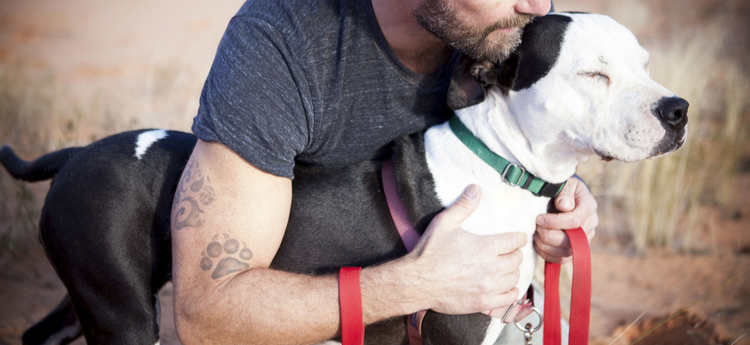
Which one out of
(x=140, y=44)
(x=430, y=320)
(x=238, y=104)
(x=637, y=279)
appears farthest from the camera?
(x=140, y=44)

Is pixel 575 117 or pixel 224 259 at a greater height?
pixel 575 117

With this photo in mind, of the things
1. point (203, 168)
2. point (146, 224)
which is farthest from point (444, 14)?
point (146, 224)

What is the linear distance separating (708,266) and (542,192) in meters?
2.55

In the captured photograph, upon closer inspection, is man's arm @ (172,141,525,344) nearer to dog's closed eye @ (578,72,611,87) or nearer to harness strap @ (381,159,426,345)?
harness strap @ (381,159,426,345)

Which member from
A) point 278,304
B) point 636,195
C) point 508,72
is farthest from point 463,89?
point 636,195

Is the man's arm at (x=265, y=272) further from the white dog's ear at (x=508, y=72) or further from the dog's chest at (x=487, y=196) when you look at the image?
the white dog's ear at (x=508, y=72)

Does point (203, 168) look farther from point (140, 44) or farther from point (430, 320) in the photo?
point (140, 44)

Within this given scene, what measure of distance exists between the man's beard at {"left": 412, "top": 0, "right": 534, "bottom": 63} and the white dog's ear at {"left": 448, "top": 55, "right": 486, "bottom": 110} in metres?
0.07

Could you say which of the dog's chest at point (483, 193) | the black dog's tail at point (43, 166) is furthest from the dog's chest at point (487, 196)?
the black dog's tail at point (43, 166)

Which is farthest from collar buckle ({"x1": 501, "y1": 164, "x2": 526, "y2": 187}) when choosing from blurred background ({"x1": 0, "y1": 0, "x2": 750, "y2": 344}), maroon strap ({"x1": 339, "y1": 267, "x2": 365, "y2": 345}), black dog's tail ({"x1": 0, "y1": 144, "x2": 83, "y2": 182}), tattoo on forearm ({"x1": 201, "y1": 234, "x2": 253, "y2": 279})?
black dog's tail ({"x1": 0, "y1": 144, "x2": 83, "y2": 182})

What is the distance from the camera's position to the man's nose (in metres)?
1.87

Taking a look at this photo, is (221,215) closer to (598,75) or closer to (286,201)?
(286,201)

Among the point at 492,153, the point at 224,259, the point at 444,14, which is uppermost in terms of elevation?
the point at 444,14

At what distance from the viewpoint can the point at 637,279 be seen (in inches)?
144
